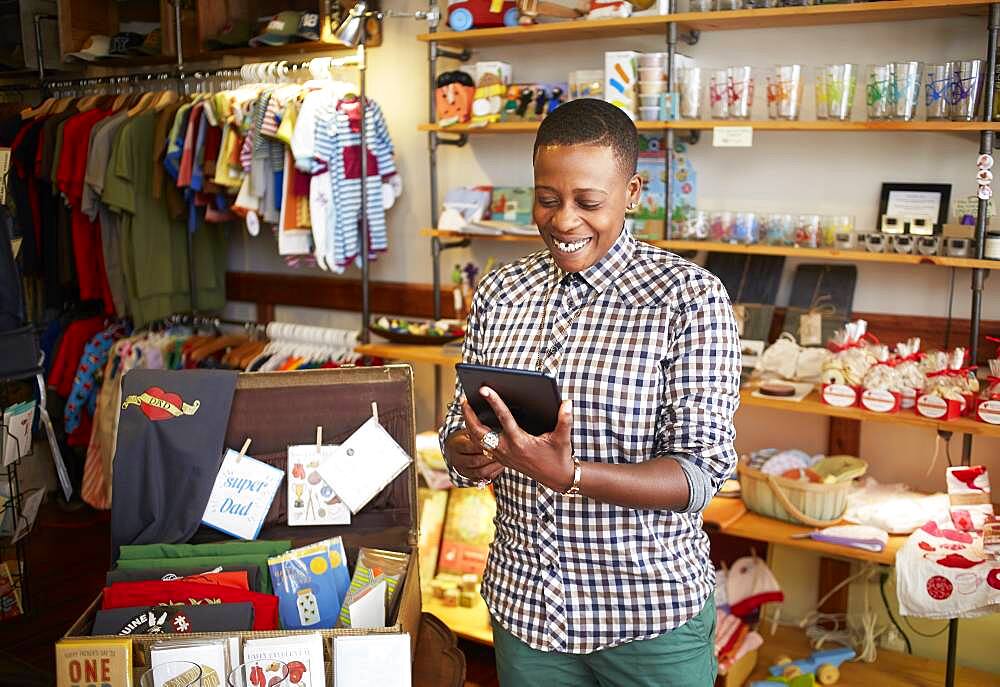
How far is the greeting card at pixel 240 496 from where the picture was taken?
6.15 feet

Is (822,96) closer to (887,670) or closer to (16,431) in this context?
(887,670)

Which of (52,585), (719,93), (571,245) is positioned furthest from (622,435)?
(52,585)

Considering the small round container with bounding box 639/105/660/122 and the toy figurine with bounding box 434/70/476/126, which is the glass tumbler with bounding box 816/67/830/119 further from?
the toy figurine with bounding box 434/70/476/126

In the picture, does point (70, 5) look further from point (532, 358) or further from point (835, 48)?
Answer: point (532, 358)

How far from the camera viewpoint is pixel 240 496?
1.88 metres

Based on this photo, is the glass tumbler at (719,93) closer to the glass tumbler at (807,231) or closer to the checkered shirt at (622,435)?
the glass tumbler at (807,231)

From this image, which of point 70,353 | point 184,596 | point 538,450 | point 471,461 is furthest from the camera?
point 70,353

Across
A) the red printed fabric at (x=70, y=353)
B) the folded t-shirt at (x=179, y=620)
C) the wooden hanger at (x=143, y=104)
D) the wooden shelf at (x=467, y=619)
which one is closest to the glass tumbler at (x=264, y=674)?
the folded t-shirt at (x=179, y=620)

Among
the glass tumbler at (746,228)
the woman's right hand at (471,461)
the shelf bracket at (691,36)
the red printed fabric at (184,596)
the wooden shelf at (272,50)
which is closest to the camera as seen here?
the woman's right hand at (471,461)

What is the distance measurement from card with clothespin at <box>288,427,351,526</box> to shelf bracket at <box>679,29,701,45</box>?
2.08m

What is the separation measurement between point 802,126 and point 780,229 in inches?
12.5

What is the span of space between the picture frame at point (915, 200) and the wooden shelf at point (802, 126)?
0.58 ft

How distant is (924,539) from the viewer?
269cm

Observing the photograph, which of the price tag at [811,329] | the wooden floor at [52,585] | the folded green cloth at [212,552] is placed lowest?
the wooden floor at [52,585]
